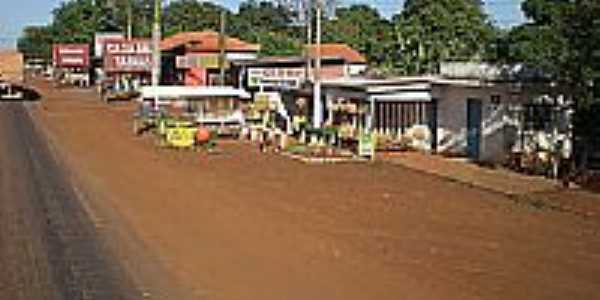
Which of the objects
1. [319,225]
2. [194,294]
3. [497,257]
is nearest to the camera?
[194,294]

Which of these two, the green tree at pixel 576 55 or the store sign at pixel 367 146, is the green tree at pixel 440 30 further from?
the green tree at pixel 576 55

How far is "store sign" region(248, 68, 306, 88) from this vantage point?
160 ft

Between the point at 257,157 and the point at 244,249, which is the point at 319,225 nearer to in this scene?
the point at 244,249

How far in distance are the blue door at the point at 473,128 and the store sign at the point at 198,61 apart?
3293 cm

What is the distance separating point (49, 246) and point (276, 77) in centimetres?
3642

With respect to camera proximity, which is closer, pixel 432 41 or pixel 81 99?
pixel 432 41

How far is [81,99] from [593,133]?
54762 millimetres

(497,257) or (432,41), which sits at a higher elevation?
(432,41)

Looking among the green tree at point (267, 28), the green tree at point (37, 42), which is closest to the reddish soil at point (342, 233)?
the green tree at point (267, 28)

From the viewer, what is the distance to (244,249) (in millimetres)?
16547

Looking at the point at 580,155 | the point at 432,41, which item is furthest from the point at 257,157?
the point at 432,41

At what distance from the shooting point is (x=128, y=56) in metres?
73.1

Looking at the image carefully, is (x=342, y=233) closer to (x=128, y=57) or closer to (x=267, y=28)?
(x=128, y=57)

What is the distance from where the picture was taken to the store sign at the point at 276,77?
4867 centimetres
